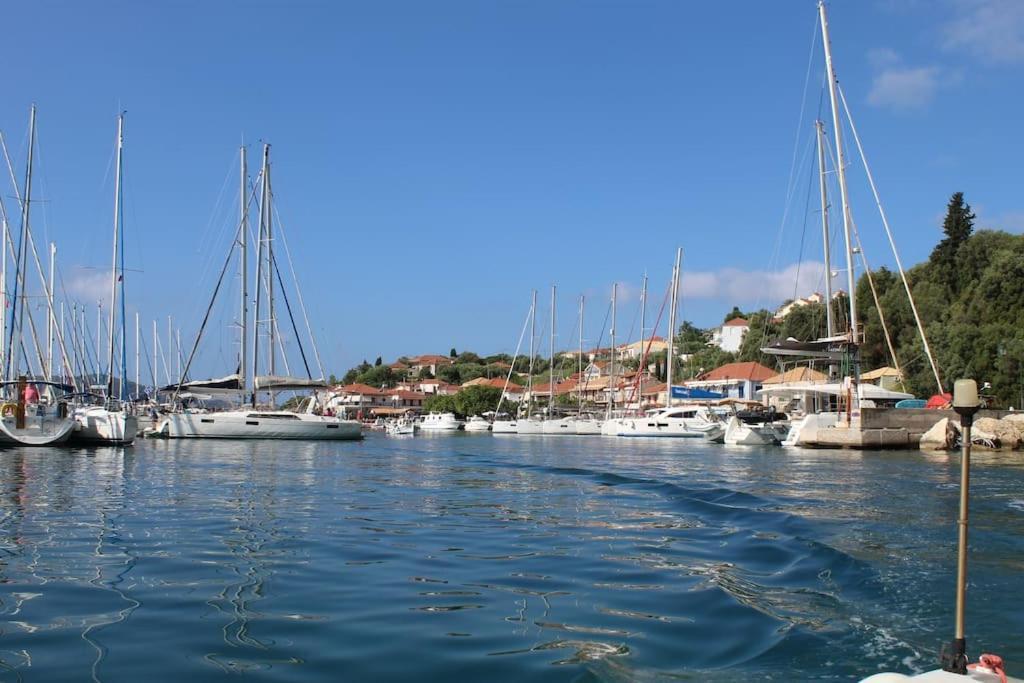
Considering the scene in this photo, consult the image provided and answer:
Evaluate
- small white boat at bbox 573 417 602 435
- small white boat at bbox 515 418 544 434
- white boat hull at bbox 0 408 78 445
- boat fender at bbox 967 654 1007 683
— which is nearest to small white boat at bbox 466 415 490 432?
A: small white boat at bbox 515 418 544 434

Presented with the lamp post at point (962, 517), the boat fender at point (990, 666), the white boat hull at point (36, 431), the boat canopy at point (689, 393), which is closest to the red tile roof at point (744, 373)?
the boat canopy at point (689, 393)

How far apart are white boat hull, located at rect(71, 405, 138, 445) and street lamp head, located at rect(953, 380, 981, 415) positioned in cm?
3724

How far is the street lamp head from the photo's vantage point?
5.24 metres

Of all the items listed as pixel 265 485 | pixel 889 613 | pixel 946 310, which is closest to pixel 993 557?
pixel 889 613

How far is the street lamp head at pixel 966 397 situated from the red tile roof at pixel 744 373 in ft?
312

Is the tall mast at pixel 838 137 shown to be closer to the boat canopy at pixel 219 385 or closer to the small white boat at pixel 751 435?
the small white boat at pixel 751 435

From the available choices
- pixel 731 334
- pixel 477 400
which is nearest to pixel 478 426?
pixel 477 400

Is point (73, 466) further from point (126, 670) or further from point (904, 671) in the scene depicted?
point (904, 671)

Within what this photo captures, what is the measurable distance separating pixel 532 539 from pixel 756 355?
10257 centimetres

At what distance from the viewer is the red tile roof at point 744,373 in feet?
322

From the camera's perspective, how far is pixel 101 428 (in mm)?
36438

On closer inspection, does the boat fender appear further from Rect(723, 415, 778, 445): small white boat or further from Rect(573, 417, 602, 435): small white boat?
Rect(573, 417, 602, 435): small white boat

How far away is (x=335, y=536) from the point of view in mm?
12570

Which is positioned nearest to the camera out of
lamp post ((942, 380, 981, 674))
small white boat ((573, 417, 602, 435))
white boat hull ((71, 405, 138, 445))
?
lamp post ((942, 380, 981, 674))
